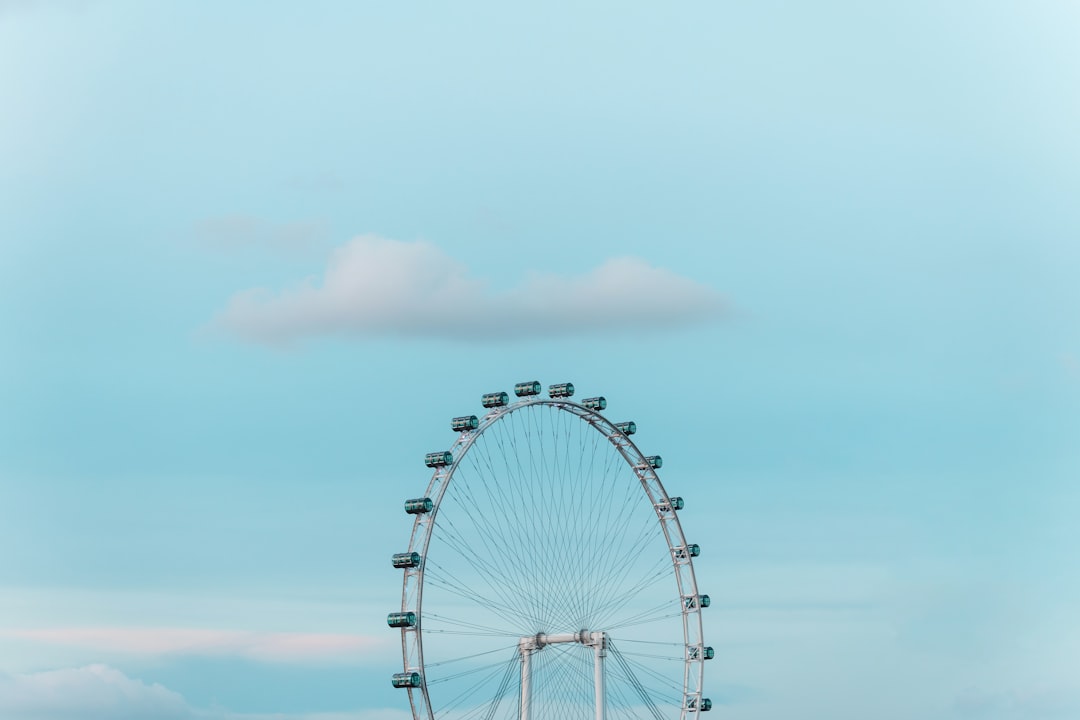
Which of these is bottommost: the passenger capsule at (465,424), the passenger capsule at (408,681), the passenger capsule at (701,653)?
the passenger capsule at (408,681)

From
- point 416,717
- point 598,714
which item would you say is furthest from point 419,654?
point 598,714

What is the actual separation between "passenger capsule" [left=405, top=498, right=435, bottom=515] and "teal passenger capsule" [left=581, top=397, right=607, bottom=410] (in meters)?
15.7

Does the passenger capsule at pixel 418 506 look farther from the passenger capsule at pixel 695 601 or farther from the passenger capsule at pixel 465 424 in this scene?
the passenger capsule at pixel 695 601

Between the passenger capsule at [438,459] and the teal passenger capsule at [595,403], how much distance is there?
13.5 meters

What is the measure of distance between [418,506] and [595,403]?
682 inches

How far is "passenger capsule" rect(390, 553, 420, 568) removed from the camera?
108125 mm

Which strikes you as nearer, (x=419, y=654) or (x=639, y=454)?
(x=419, y=654)

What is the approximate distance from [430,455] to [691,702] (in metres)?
30.8

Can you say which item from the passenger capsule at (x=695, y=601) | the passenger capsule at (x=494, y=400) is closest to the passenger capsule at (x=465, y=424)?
the passenger capsule at (x=494, y=400)

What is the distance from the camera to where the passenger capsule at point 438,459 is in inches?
4333

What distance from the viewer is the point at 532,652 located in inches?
4574

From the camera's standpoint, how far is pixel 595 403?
12269cm

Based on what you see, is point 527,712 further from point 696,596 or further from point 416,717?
point 696,596

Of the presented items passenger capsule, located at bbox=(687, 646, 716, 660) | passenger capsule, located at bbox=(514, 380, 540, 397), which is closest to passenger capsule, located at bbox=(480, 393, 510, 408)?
passenger capsule, located at bbox=(514, 380, 540, 397)
